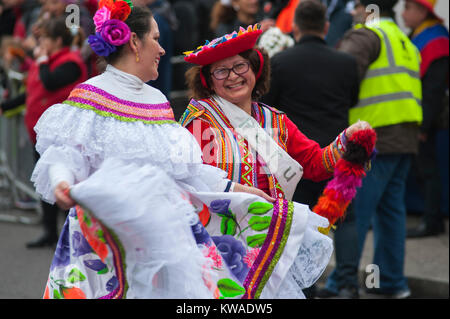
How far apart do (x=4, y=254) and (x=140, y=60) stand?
426cm

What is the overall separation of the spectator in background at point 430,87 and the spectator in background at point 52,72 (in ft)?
9.90

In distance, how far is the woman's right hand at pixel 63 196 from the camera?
263cm

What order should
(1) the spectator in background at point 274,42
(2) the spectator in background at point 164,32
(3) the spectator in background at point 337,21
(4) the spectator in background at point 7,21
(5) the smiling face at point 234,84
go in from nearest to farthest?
(5) the smiling face at point 234,84 < (1) the spectator in background at point 274,42 < (3) the spectator in background at point 337,21 < (2) the spectator in background at point 164,32 < (4) the spectator in background at point 7,21

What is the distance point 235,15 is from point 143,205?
562 cm

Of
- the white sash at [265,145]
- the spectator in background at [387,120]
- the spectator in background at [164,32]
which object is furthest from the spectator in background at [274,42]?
the white sash at [265,145]

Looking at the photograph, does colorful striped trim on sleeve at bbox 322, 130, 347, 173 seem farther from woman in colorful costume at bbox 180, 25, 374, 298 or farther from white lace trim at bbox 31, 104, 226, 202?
white lace trim at bbox 31, 104, 226, 202

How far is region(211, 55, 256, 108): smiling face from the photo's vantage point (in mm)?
3689

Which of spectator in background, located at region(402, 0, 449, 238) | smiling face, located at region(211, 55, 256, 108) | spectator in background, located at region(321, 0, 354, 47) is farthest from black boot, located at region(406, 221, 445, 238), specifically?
smiling face, located at region(211, 55, 256, 108)

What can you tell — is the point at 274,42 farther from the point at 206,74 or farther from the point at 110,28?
the point at 110,28

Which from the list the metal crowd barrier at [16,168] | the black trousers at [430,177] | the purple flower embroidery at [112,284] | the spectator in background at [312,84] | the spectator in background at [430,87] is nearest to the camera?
the purple flower embroidery at [112,284]

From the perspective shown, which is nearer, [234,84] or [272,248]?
[272,248]

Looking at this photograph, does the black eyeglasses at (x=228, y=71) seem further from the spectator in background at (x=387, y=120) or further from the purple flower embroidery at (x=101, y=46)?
the spectator in background at (x=387, y=120)

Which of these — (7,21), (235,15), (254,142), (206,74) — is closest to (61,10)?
(235,15)

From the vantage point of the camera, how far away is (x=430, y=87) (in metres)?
6.50
